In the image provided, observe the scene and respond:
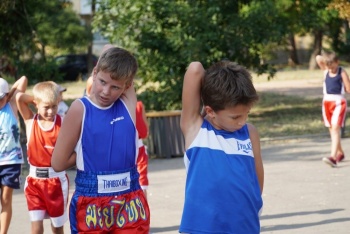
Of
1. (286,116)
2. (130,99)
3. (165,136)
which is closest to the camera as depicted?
(130,99)

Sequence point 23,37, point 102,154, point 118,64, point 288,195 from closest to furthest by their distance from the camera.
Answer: point 118,64, point 102,154, point 288,195, point 23,37

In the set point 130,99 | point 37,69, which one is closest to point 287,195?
point 130,99

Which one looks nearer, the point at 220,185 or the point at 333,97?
the point at 220,185

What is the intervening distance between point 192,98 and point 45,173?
2818 millimetres

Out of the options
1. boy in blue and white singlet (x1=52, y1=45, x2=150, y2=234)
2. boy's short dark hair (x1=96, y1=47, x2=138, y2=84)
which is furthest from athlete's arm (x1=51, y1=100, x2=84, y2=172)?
boy's short dark hair (x1=96, y1=47, x2=138, y2=84)

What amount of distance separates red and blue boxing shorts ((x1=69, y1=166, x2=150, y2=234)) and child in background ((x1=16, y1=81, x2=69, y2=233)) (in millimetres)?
1914

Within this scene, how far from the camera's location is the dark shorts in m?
7.50

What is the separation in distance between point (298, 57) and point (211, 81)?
56301 mm

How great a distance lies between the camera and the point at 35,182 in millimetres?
6945

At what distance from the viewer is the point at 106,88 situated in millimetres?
4875

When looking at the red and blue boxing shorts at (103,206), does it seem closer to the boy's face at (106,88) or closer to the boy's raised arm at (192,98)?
the boy's face at (106,88)

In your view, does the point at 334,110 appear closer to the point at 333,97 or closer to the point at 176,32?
the point at 333,97

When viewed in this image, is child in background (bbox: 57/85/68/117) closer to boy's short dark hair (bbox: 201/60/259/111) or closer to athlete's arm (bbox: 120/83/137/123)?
athlete's arm (bbox: 120/83/137/123)

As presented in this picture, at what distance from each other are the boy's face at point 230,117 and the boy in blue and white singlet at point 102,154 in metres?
0.69
